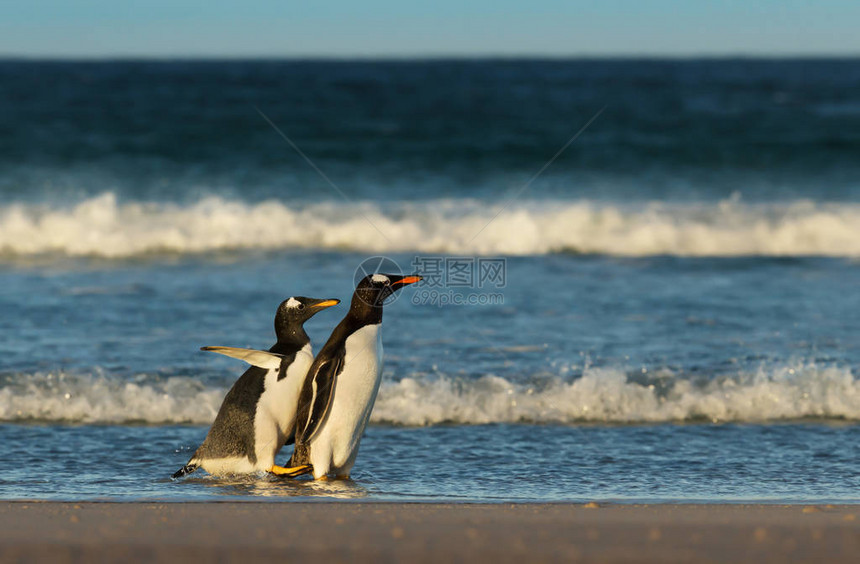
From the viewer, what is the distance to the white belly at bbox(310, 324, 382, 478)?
17.2ft

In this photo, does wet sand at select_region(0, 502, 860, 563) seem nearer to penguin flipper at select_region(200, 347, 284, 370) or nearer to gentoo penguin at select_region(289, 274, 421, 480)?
gentoo penguin at select_region(289, 274, 421, 480)

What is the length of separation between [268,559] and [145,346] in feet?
15.4

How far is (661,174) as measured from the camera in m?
19.9

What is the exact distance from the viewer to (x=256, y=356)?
5297 millimetres

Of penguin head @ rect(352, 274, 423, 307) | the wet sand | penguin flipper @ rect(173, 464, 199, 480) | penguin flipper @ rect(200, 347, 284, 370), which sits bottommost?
the wet sand

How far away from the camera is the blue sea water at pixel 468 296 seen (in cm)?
560

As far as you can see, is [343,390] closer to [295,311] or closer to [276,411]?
[276,411]

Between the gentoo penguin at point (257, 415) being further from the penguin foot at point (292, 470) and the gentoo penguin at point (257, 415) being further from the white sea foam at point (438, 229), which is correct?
the white sea foam at point (438, 229)

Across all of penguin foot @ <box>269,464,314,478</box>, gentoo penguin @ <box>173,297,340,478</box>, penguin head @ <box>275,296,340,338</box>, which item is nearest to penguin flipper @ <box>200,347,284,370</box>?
gentoo penguin @ <box>173,297,340,478</box>

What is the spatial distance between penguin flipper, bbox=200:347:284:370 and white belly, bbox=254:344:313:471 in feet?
0.14

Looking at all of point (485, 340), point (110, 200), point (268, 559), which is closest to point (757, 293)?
point (485, 340)

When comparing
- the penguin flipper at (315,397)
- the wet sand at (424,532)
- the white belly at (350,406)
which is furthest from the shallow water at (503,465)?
the wet sand at (424,532)

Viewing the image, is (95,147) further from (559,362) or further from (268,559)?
(268,559)

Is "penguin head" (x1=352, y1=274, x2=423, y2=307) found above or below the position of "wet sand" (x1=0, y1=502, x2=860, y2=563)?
above
